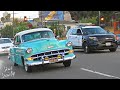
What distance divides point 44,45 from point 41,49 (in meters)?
0.24

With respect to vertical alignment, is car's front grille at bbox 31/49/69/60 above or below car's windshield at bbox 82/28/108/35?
below

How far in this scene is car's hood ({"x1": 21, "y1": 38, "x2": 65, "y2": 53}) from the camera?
1368 centimetres

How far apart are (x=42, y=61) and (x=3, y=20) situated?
5652 inches

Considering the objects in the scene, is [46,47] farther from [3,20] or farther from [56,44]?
[3,20]

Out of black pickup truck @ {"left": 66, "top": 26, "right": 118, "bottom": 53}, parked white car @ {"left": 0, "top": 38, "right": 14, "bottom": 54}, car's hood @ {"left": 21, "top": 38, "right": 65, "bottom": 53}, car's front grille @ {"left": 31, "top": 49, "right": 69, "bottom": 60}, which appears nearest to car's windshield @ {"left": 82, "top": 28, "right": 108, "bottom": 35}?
black pickup truck @ {"left": 66, "top": 26, "right": 118, "bottom": 53}

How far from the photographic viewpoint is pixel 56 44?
14.0 m

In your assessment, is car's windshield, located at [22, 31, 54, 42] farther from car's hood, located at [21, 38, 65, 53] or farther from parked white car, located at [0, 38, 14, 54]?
parked white car, located at [0, 38, 14, 54]

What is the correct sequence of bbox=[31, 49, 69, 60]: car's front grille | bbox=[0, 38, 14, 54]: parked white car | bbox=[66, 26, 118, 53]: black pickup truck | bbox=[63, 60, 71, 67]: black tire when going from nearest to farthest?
bbox=[31, 49, 69, 60]: car's front grille, bbox=[63, 60, 71, 67]: black tire, bbox=[66, 26, 118, 53]: black pickup truck, bbox=[0, 38, 14, 54]: parked white car

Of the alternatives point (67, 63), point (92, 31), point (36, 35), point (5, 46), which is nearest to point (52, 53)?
point (67, 63)

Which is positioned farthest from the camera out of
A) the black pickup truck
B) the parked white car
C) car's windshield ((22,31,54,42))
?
the parked white car

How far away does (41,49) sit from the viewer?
44.7ft

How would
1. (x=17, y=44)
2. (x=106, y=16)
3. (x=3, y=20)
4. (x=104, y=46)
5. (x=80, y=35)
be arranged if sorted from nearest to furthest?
(x=17, y=44) → (x=104, y=46) → (x=80, y=35) → (x=106, y=16) → (x=3, y=20)

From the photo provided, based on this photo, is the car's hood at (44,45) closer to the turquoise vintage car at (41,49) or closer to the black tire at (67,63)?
the turquoise vintage car at (41,49)

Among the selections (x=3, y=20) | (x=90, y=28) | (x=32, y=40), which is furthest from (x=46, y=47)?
(x=3, y=20)
